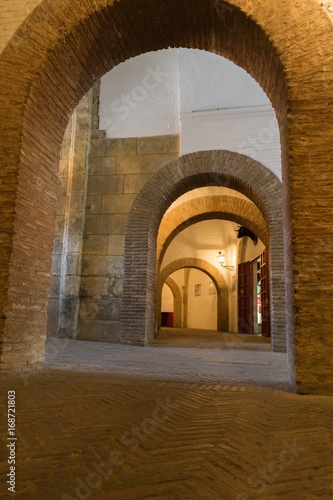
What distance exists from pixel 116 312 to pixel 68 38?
531 centimetres

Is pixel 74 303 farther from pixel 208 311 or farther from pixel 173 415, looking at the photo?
pixel 208 311

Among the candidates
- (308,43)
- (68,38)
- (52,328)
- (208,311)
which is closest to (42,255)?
(68,38)

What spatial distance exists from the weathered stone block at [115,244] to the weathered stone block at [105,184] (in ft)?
3.49

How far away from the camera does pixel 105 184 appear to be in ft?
28.0

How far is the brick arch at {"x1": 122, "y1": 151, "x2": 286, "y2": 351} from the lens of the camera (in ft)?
25.1

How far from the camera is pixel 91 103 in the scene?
9.06 meters

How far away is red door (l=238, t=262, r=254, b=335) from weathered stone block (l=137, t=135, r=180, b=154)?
8.00 metres

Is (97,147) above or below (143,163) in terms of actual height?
above

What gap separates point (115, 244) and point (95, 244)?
496 mm

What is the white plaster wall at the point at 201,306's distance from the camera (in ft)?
68.5

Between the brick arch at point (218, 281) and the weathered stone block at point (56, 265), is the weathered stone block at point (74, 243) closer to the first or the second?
the weathered stone block at point (56, 265)

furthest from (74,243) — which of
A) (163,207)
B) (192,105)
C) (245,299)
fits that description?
(245,299)

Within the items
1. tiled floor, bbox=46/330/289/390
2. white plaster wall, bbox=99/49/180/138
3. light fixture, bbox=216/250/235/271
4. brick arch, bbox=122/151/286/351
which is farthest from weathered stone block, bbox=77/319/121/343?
light fixture, bbox=216/250/235/271

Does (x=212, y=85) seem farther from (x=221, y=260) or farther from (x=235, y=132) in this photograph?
(x=221, y=260)
